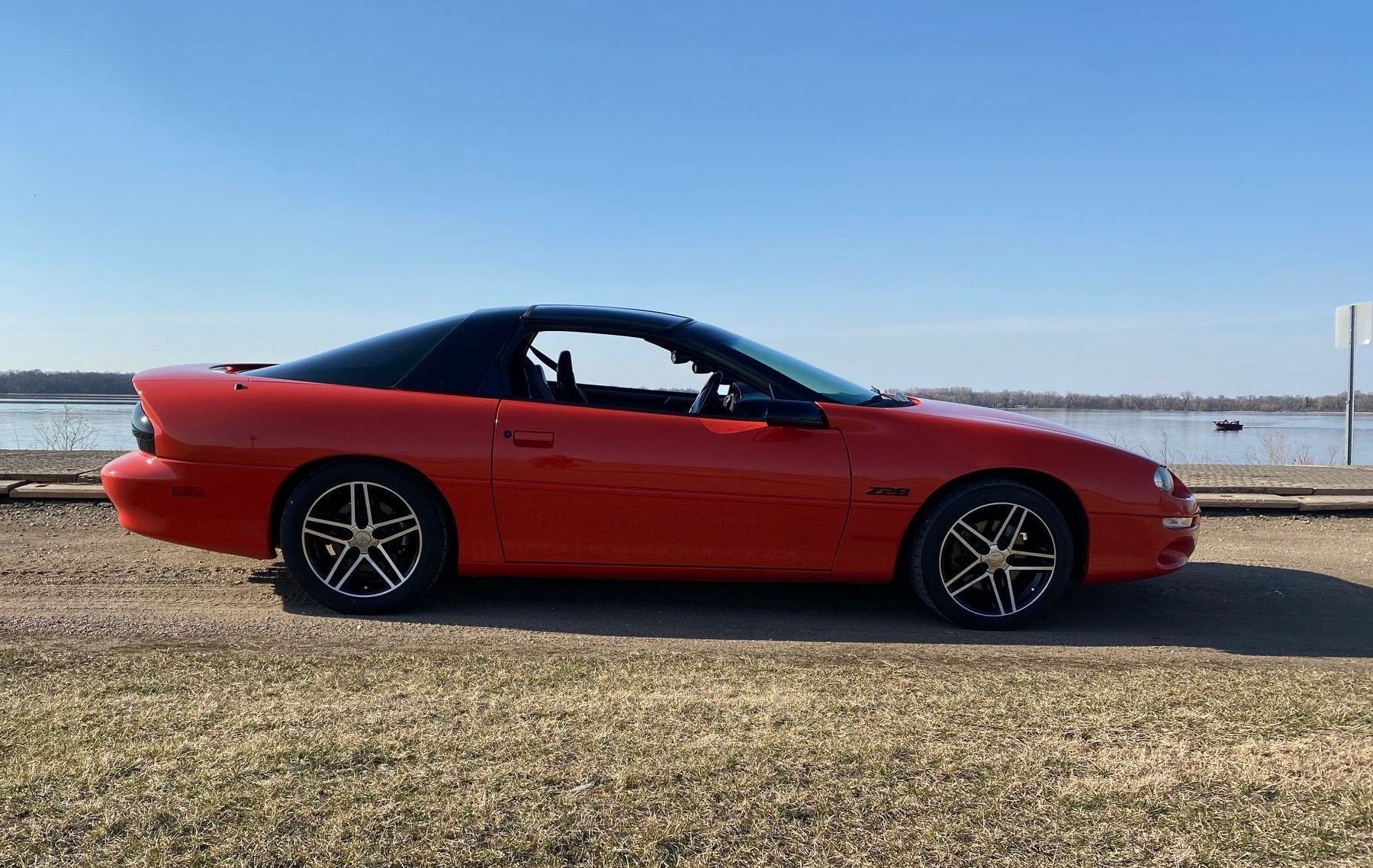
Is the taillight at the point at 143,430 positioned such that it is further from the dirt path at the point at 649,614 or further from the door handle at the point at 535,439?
the door handle at the point at 535,439

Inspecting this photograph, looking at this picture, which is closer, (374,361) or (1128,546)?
(1128,546)

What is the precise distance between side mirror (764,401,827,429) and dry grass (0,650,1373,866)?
46.2 inches

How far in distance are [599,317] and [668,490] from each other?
104cm

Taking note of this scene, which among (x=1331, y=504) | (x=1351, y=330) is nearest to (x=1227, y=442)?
(x=1351, y=330)

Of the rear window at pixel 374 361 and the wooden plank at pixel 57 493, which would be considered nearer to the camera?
the rear window at pixel 374 361

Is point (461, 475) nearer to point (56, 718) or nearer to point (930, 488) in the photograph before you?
point (56, 718)

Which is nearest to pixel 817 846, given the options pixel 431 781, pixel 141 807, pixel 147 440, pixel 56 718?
pixel 431 781

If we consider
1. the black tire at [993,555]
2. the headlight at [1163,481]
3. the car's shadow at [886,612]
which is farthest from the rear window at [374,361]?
the headlight at [1163,481]

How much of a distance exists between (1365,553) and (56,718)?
22.8 feet

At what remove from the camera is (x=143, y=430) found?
3.96 meters

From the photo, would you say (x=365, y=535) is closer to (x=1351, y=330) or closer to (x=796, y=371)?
(x=796, y=371)

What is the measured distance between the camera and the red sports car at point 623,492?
3809 millimetres

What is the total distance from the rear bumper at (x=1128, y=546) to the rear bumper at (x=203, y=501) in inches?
145

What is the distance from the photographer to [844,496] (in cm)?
381
